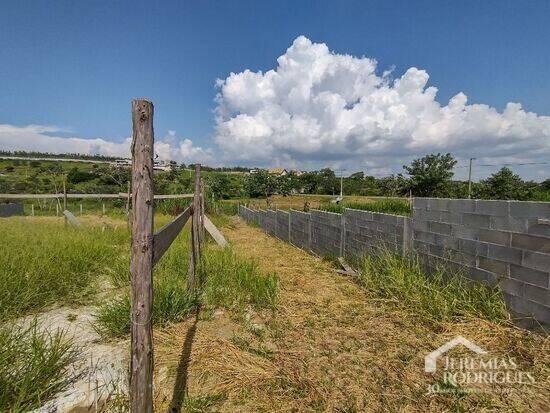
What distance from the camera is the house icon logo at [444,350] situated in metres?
2.85

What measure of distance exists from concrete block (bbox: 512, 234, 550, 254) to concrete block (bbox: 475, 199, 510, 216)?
311 mm

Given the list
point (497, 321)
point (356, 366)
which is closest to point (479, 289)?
point (497, 321)

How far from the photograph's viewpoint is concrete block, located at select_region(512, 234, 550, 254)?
316 centimetres

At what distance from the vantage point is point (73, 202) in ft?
99.5

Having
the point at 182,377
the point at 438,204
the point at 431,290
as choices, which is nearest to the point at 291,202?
the point at 438,204

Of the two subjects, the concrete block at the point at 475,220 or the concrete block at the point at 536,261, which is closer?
the concrete block at the point at 536,261

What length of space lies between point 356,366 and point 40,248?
5.14 m

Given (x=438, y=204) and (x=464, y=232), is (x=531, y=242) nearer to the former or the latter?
(x=464, y=232)

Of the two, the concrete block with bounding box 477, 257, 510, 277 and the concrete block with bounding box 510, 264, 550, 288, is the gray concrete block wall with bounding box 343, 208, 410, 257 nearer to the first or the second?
the concrete block with bounding box 477, 257, 510, 277

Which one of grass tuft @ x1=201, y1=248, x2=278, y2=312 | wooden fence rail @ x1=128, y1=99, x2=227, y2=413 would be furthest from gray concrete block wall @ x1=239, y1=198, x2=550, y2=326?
wooden fence rail @ x1=128, y1=99, x2=227, y2=413

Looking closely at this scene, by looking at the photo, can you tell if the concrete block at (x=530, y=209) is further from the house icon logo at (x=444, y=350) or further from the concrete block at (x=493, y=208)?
the house icon logo at (x=444, y=350)

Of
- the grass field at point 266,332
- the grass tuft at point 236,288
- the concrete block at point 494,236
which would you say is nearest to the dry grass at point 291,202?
the grass tuft at point 236,288

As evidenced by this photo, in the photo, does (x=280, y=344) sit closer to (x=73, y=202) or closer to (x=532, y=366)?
(x=532, y=366)

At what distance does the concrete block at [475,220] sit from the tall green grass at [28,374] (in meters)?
4.57
